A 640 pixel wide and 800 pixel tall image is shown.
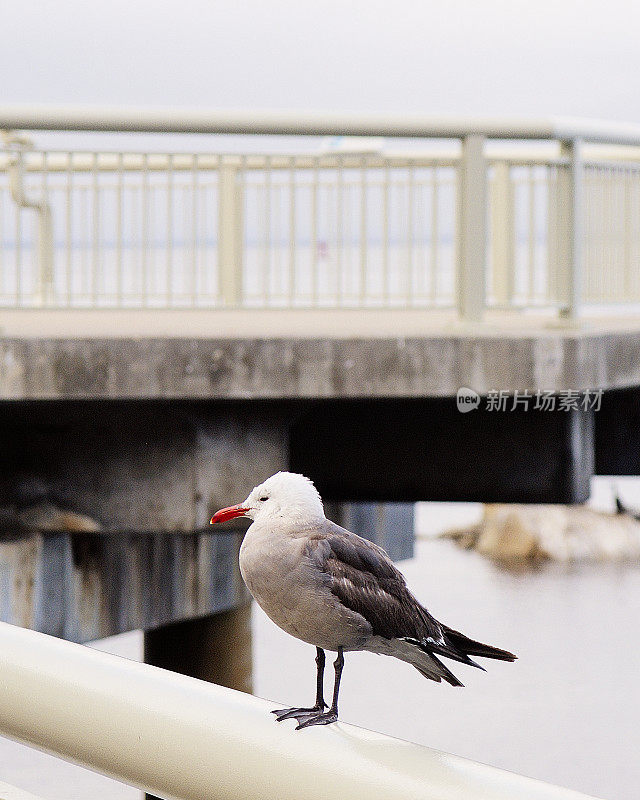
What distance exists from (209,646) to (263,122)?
431 centimetres

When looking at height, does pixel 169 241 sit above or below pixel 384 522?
above

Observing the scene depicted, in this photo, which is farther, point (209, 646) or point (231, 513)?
point (209, 646)

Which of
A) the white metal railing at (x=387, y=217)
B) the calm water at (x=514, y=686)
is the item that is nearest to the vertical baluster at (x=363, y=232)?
the white metal railing at (x=387, y=217)

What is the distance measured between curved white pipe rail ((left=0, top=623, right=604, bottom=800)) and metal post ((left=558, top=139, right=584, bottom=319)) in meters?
5.18

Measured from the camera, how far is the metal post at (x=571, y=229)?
627 centimetres

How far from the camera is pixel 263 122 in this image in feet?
19.6

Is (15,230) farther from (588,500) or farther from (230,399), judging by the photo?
(588,500)

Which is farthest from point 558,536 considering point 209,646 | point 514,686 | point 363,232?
point 363,232

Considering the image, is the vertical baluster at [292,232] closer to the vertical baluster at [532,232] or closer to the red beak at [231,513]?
the vertical baluster at [532,232]

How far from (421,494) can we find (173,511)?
1.40 m

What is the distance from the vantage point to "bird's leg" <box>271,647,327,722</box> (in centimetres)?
125

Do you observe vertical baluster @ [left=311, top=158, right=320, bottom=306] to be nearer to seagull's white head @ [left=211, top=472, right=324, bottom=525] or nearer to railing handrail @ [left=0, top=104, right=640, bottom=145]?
railing handrail @ [left=0, top=104, right=640, bottom=145]

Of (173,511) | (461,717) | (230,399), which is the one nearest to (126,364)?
(230,399)

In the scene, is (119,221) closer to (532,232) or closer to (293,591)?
(532,232)
